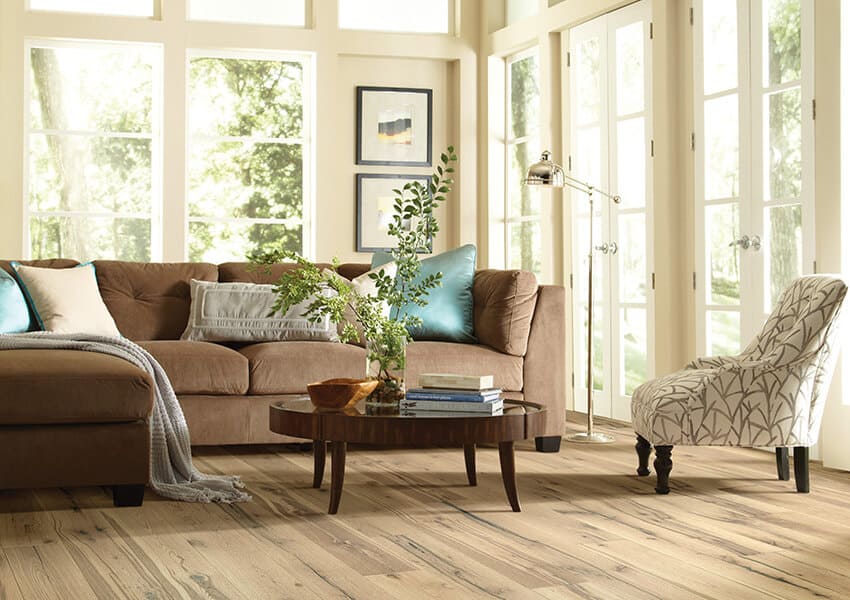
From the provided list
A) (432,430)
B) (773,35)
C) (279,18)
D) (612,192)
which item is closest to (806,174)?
(773,35)

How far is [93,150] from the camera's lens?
715 cm

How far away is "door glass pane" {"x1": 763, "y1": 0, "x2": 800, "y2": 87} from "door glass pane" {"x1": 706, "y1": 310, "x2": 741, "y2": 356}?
1125mm

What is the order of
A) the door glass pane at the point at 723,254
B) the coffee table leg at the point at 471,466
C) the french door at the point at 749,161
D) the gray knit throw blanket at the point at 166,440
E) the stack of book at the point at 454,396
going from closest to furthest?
the stack of book at the point at 454,396
the gray knit throw blanket at the point at 166,440
the coffee table leg at the point at 471,466
the french door at the point at 749,161
the door glass pane at the point at 723,254

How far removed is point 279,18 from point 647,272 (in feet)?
10.4

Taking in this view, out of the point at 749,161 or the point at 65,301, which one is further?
the point at 749,161

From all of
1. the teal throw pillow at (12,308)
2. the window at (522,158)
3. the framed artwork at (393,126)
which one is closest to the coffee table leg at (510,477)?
the teal throw pillow at (12,308)

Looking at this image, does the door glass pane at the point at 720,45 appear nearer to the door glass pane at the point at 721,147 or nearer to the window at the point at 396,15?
the door glass pane at the point at 721,147

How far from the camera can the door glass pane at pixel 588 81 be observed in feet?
21.5

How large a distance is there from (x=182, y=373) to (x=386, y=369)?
1254 millimetres

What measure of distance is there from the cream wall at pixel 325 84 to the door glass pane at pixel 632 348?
1823 millimetres

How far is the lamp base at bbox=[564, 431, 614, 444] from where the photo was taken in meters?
5.37

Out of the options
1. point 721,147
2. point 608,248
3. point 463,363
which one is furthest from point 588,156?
point 463,363

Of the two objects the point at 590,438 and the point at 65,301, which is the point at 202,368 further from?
the point at 590,438

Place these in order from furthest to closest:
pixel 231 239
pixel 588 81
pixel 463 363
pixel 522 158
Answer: pixel 522 158
pixel 231 239
pixel 588 81
pixel 463 363
